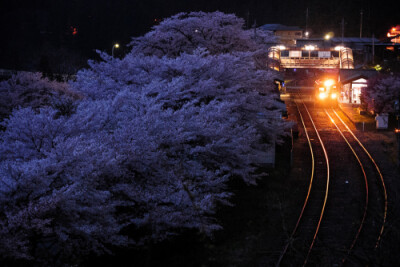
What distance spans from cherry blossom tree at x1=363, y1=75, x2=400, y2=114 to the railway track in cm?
388

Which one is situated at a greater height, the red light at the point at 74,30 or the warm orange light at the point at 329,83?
the red light at the point at 74,30

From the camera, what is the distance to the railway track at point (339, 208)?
10.2 metres

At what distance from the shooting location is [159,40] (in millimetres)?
25625

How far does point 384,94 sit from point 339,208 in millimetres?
17884

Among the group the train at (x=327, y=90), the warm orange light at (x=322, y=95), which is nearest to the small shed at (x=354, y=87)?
the train at (x=327, y=90)

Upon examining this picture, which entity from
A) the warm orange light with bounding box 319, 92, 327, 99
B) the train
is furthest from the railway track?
the warm orange light with bounding box 319, 92, 327, 99

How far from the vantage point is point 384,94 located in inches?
1152

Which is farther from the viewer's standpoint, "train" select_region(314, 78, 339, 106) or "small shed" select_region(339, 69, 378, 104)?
"train" select_region(314, 78, 339, 106)

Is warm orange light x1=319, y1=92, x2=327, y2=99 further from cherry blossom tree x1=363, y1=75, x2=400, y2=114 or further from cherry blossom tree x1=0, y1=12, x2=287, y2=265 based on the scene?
cherry blossom tree x1=0, y1=12, x2=287, y2=265

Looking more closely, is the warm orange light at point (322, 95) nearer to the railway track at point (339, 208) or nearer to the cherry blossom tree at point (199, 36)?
the railway track at point (339, 208)

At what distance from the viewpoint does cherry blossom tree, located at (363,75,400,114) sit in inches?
1126

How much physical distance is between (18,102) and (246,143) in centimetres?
1829

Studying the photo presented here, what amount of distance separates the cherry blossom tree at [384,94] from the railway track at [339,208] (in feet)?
12.7

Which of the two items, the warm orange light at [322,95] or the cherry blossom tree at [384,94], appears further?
the warm orange light at [322,95]
